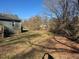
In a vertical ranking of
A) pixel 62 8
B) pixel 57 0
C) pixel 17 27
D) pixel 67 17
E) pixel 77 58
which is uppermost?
pixel 57 0

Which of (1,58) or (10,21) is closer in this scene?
(1,58)

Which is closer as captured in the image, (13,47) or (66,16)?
(13,47)

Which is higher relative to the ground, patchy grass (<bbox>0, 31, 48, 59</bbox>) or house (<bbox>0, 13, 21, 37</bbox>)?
house (<bbox>0, 13, 21, 37</bbox>)

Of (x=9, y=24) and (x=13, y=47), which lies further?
(x=9, y=24)

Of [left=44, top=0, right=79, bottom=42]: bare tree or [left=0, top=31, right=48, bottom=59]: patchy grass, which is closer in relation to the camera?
[left=0, top=31, right=48, bottom=59]: patchy grass

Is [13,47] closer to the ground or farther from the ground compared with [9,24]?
closer to the ground

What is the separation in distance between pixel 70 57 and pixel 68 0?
16751 millimetres

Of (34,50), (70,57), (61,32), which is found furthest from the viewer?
(61,32)

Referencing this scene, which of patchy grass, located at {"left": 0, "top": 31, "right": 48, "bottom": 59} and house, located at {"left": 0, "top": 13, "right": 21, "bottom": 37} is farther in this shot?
house, located at {"left": 0, "top": 13, "right": 21, "bottom": 37}

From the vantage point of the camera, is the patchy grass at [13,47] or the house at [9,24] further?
the house at [9,24]

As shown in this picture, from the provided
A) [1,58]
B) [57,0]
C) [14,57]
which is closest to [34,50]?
[14,57]

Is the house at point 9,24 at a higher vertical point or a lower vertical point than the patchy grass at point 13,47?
higher

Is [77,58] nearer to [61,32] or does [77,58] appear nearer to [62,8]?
[61,32]

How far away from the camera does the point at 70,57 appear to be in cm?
1002
